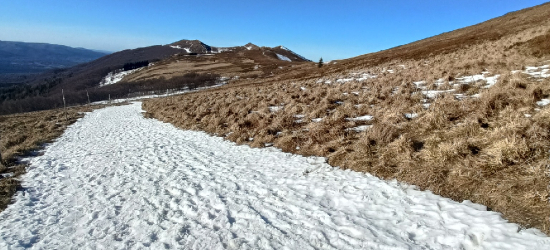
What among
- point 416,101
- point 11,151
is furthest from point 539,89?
point 11,151

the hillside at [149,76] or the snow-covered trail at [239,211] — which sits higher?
the hillside at [149,76]

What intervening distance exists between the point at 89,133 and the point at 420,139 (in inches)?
770

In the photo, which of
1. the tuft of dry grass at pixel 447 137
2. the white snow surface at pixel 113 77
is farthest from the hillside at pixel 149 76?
the tuft of dry grass at pixel 447 137

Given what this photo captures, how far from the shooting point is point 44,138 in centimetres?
1532

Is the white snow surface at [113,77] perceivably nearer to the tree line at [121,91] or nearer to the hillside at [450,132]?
the tree line at [121,91]

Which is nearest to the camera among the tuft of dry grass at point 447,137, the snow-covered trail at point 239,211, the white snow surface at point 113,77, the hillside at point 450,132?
the snow-covered trail at point 239,211

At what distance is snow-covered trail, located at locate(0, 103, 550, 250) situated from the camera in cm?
443

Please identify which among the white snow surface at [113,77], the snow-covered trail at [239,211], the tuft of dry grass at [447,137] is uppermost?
the white snow surface at [113,77]

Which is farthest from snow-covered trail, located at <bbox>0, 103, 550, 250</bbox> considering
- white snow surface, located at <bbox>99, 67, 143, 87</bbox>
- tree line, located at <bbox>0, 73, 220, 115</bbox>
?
white snow surface, located at <bbox>99, 67, 143, 87</bbox>

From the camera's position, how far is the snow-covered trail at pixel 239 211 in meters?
4.43

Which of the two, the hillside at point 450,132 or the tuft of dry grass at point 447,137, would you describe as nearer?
the tuft of dry grass at point 447,137

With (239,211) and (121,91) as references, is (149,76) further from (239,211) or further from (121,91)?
(239,211)

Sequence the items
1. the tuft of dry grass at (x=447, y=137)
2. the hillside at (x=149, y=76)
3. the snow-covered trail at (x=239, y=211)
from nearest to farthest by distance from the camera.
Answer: the snow-covered trail at (x=239, y=211), the tuft of dry grass at (x=447, y=137), the hillside at (x=149, y=76)

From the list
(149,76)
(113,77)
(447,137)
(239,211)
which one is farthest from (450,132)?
(113,77)
